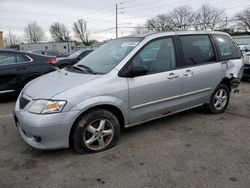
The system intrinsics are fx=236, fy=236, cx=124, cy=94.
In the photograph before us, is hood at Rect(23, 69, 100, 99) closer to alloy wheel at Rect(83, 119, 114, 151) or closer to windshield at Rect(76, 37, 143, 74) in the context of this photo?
windshield at Rect(76, 37, 143, 74)

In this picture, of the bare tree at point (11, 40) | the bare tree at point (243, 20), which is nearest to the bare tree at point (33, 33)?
the bare tree at point (11, 40)

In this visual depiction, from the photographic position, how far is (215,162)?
295 cm

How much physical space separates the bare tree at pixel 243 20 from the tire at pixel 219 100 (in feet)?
177

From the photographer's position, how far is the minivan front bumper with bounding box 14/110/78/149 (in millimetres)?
2844

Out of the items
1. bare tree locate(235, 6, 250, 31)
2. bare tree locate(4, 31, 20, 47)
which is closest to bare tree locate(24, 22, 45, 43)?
bare tree locate(4, 31, 20, 47)

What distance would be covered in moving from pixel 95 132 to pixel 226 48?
3.24m

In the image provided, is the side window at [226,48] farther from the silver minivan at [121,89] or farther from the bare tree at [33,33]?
the bare tree at [33,33]

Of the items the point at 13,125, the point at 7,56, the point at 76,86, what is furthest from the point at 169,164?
the point at 7,56

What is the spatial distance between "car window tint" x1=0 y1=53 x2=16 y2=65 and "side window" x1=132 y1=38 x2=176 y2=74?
409 cm

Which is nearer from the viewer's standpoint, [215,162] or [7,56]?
[215,162]

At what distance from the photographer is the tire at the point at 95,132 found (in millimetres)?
3078

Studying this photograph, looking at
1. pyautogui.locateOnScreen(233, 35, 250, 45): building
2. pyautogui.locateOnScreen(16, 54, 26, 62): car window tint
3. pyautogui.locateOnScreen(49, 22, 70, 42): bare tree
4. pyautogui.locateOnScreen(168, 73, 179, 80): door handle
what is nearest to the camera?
pyautogui.locateOnScreen(168, 73, 179, 80): door handle

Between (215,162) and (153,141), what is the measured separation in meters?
0.97

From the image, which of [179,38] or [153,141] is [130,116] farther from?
[179,38]
